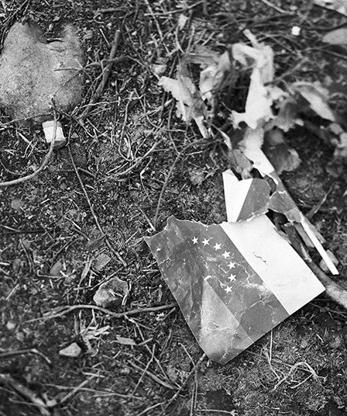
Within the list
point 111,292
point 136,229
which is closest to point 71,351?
point 111,292

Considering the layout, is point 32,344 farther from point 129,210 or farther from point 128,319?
point 129,210

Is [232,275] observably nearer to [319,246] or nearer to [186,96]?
[319,246]

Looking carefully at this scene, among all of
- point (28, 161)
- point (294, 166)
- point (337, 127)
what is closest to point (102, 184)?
point (28, 161)

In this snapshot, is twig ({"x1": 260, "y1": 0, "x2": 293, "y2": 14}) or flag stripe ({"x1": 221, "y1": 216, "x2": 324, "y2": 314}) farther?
flag stripe ({"x1": 221, "y1": 216, "x2": 324, "y2": 314})

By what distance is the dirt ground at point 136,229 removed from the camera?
185cm

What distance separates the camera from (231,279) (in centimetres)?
194

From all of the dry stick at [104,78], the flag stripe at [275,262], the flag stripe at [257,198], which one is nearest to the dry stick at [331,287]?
the flag stripe at [275,262]

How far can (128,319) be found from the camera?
1906mm

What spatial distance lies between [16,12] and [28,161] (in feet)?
1.79

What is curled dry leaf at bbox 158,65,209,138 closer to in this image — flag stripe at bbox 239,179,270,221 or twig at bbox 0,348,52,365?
flag stripe at bbox 239,179,270,221

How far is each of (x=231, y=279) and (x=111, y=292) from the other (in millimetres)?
419

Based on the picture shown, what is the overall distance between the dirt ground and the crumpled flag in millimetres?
47

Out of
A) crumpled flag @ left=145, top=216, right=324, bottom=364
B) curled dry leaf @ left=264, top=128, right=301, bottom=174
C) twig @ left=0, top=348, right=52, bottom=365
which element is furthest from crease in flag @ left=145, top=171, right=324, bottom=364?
twig @ left=0, top=348, right=52, bottom=365

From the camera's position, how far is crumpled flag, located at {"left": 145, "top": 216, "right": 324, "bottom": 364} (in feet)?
6.30
